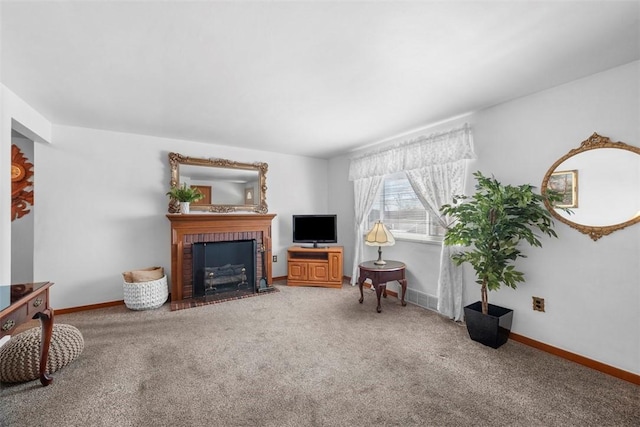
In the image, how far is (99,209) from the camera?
353 centimetres

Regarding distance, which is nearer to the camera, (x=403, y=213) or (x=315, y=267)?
(x=403, y=213)

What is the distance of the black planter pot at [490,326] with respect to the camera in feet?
7.93

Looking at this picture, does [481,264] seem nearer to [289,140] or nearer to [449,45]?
[449,45]

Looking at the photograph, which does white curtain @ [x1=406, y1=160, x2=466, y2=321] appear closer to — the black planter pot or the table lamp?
the black planter pot

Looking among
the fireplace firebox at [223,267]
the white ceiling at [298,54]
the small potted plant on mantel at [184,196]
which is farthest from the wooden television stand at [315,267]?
the white ceiling at [298,54]

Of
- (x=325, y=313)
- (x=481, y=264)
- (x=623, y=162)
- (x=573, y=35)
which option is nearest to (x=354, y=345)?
(x=325, y=313)

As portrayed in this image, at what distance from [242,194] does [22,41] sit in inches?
117

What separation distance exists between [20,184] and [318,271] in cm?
418

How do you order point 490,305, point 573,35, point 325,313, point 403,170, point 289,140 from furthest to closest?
point 289,140, point 403,170, point 325,313, point 490,305, point 573,35

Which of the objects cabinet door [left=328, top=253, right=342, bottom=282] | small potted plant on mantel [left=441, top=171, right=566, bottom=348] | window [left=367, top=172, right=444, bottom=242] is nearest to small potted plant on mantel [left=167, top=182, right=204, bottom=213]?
cabinet door [left=328, top=253, right=342, bottom=282]

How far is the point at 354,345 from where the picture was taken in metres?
2.50

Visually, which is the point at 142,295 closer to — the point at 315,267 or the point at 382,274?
the point at 315,267

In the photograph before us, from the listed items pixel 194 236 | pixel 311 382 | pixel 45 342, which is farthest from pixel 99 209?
pixel 311 382

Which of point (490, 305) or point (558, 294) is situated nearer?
point (558, 294)
